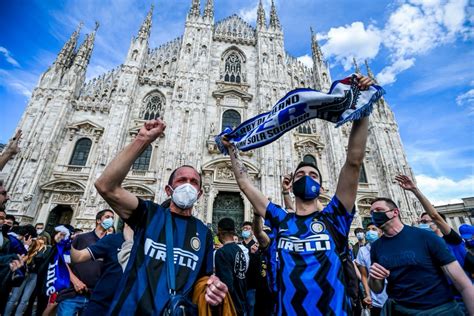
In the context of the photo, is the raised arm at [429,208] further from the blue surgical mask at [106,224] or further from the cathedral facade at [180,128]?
the cathedral facade at [180,128]

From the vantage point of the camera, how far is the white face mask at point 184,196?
1.73 metres

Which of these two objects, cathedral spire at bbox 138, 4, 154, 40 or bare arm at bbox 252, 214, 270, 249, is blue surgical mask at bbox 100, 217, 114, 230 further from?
cathedral spire at bbox 138, 4, 154, 40

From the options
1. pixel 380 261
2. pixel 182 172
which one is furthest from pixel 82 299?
pixel 380 261

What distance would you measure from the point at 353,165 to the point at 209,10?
22052 mm

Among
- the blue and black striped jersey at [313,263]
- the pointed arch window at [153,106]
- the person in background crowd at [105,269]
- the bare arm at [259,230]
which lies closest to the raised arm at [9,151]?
the person in background crowd at [105,269]

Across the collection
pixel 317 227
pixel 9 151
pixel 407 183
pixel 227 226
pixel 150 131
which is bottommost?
pixel 317 227

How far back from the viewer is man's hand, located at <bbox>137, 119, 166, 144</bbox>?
1505 millimetres

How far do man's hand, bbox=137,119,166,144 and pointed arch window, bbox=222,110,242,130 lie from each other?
1475 centimetres

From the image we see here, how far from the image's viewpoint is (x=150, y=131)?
1.54 m

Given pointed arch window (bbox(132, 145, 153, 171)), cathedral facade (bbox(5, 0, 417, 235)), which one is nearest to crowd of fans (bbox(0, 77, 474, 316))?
cathedral facade (bbox(5, 0, 417, 235))

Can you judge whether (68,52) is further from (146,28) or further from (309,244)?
(309,244)

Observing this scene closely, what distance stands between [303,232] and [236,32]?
2189 cm

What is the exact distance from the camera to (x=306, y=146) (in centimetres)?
1611

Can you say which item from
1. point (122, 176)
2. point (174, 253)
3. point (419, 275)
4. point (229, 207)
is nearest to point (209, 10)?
point (229, 207)
